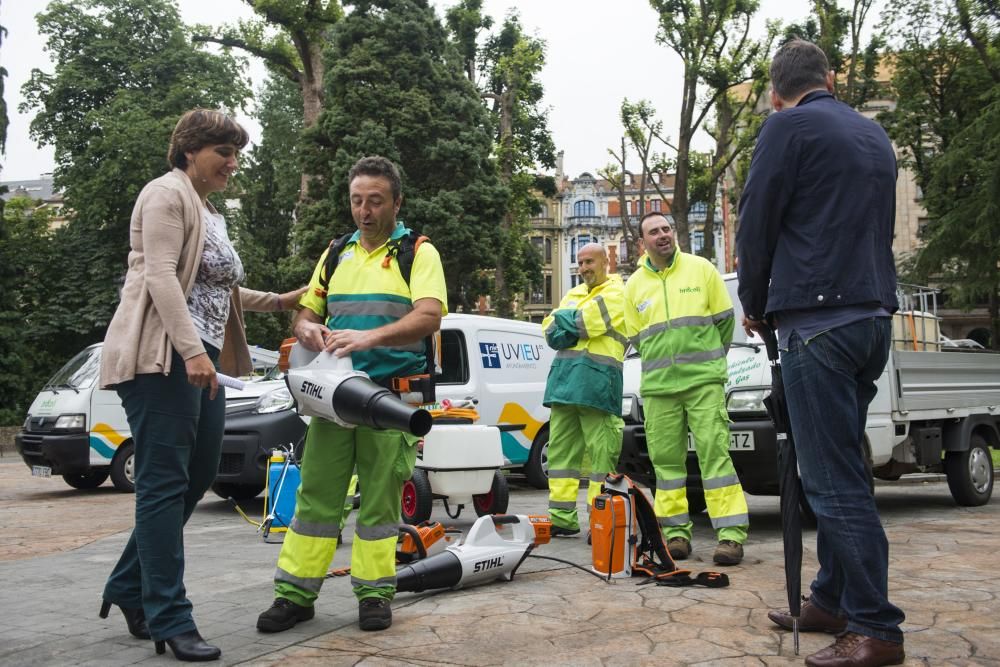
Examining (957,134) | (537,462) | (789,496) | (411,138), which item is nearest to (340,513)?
(789,496)

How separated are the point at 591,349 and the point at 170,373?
151 inches

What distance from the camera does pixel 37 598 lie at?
4.89 m

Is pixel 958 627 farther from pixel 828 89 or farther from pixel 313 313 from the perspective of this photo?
pixel 313 313

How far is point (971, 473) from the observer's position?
337 inches

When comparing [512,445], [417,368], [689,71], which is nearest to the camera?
[417,368]

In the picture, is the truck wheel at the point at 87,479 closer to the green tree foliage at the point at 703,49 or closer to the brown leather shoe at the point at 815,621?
the brown leather shoe at the point at 815,621

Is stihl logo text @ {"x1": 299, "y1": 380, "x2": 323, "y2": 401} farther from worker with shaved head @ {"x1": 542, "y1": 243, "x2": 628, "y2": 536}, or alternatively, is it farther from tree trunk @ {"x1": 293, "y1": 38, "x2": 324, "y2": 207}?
tree trunk @ {"x1": 293, "y1": 38, "x2": 324, "y2": 207}

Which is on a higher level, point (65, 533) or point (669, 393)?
point (669, 393)

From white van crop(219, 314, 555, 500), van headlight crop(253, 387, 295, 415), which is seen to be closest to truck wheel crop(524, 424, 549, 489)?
white van crop(219, 314, 555, 500)

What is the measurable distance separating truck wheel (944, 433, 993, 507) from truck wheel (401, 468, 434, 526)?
15.1 feet

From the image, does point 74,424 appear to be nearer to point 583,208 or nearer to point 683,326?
point 683,326

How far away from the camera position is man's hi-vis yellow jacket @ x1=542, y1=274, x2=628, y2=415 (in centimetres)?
682

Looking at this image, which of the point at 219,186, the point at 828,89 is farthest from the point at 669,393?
the point at 219,186

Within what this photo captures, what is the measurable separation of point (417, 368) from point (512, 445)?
21.9 feet
